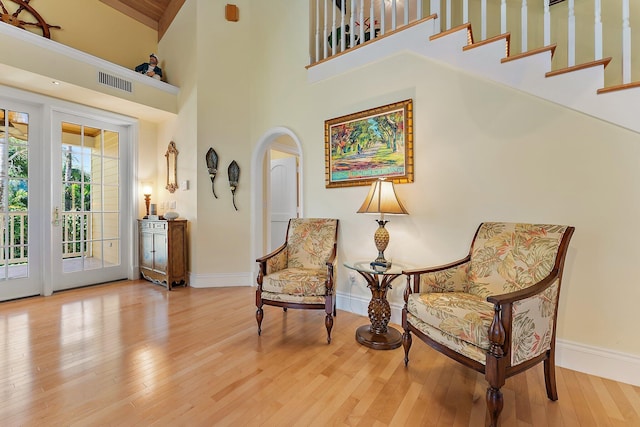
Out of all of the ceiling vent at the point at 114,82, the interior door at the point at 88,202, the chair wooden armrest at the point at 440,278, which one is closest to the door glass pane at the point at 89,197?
the interior door at the point at 88,202

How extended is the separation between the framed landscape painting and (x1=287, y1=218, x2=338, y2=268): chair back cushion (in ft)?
1.49

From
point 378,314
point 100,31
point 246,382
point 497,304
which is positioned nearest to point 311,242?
point 378,314

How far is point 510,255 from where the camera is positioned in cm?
179

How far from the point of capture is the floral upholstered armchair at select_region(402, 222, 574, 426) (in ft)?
4.25

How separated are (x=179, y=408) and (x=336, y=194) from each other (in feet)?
6.94

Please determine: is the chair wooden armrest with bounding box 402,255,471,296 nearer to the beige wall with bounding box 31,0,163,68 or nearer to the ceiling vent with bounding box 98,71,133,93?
the ceiling vent with bounding box 98,71,133,93

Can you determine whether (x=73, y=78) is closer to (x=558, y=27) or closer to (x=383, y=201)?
(x=383, y=201)

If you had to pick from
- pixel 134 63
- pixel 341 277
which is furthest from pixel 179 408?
pixel 134 63

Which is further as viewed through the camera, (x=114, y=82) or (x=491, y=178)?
(x=114, y=82)

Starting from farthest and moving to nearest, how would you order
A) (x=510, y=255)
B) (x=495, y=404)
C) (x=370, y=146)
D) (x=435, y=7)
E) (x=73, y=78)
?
1. (x=73, y=78)
2. (x=370, y=146)
3. (x=435, y=7)
4. (x=510, y=255)
5. (x=495, y=404)

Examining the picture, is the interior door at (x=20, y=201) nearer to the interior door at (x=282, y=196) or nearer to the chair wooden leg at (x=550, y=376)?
the interior door at (x=282, y=196)

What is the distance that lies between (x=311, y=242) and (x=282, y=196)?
2277 millimetres

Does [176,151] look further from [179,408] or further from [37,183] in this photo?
[179,408]

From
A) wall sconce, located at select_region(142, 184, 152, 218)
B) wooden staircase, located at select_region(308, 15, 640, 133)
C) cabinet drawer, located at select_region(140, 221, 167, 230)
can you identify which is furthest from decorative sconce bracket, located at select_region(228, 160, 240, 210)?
wooden staircase, located at select_region(308, 15, 640, 133)
